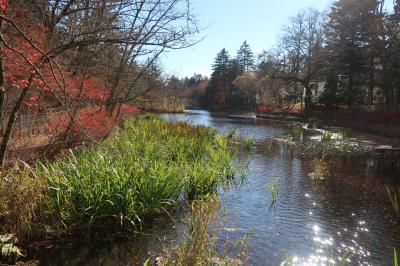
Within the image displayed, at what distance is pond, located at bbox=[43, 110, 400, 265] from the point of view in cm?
540

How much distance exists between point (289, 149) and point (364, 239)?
10845 millimetres

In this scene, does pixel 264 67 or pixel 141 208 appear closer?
pixel 141 208

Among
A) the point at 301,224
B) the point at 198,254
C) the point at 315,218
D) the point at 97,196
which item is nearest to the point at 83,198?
the point at 97,196

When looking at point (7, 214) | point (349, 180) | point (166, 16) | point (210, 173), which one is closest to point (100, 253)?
point (7, 214)

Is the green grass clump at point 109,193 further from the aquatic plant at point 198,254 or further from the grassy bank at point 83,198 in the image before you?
the aquatic plant at point 198,254

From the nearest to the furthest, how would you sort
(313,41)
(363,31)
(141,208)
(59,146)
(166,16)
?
(141,208)
(166,16)
(59,146)
(363,31)
(313,41)

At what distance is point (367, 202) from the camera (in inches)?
335

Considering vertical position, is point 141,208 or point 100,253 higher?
point 141,208

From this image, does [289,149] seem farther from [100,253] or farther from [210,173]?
[100,253]

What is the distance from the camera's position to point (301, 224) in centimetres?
691

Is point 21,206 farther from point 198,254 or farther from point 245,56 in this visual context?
point 245,56

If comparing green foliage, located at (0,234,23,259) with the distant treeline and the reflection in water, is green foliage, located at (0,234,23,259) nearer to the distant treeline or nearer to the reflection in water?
the reflection in water

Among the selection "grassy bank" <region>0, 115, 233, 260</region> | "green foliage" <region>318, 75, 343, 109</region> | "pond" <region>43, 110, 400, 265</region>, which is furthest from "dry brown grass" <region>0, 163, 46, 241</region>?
"green foliage" <region>318, 75, 343, 109</region>

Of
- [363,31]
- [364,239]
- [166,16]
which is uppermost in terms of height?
[363,31]
